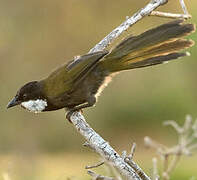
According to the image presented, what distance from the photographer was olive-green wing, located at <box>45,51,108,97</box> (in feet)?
14.2

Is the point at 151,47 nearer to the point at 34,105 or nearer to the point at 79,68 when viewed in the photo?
the point at 79,68

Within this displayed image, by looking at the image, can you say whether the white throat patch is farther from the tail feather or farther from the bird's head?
the tail feather

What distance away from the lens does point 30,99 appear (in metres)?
4.36

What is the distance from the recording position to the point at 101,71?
4.39 m

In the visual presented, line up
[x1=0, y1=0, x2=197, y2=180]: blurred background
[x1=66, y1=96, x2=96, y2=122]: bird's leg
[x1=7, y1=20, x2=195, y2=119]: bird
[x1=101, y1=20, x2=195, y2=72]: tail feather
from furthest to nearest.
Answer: [x1=0, y1=0, x2=197, y2=180]: blurred background
[x1=66, y1=96, x2=96, y2=122]: bird's leg
[x1=7, y1=20, x2=195, y2=119]: bird
[x1=101, y1=20, x2=195, y2=72]: tail feather

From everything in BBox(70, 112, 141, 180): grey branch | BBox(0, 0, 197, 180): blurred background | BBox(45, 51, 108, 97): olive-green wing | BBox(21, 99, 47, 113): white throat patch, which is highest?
BBox(45, 51, 108, 97): olive-green wing

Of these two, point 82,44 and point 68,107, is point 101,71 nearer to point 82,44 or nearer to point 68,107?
point 68,107

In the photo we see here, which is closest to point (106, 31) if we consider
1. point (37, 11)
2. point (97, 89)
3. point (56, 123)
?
point (37, 11)

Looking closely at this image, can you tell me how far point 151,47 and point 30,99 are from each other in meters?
0.93

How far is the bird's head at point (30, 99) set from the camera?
14.3ft

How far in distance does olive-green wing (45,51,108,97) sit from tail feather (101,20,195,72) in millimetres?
138

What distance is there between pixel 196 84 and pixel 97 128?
173cm

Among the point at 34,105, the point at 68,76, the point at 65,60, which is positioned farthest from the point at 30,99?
the point at 65,60

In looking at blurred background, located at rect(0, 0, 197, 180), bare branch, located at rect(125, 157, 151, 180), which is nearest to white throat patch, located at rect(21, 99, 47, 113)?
bare branch, located at rect(125, 157, 151, 180)
